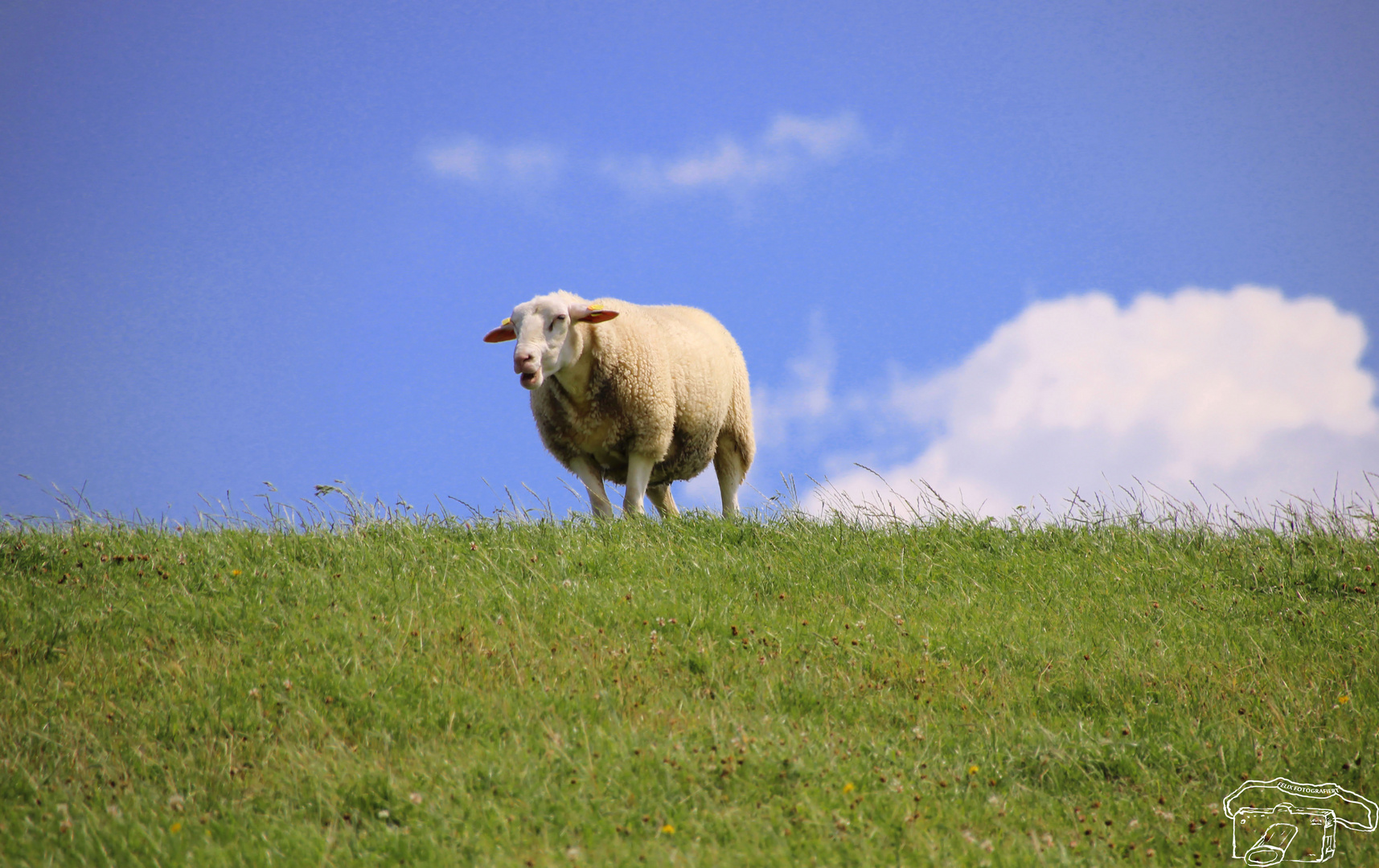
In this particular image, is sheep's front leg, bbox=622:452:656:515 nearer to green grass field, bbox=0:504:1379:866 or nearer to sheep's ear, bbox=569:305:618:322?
sheep's ear, bbox=569:305:618:322

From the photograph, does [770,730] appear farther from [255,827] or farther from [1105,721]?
[255,827]

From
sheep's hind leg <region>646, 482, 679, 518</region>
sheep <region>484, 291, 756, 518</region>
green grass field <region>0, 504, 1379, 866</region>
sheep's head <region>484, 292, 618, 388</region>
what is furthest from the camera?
sheep's hind leg <region>646, 482, 679, 518</region>

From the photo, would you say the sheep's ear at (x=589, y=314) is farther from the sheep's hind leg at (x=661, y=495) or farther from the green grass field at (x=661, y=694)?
the sheep's hind leg at (x=661, y=495)

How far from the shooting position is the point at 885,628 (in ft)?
20.1

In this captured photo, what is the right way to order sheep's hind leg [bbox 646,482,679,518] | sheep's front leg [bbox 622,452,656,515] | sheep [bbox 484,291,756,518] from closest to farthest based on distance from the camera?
sheep [bbox 484,291,756,518] < sheep's front leg [bbox 622,452,656,515] < sheep's hind leg [bbox 646,482,679,518]

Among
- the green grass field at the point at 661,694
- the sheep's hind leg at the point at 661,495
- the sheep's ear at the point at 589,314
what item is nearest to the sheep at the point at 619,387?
the sheep's ear at the point at 589,314

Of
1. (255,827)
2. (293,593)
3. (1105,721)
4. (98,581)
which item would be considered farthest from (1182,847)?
(98,581)

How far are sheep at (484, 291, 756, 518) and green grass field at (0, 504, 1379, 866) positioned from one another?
2201 mm

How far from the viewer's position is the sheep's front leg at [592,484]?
33.8ft

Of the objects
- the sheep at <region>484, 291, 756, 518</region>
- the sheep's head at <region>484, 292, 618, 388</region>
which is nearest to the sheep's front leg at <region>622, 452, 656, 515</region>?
the sheep at <region>484, 291, 756, 518</region>

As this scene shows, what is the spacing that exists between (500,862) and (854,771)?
166 cm

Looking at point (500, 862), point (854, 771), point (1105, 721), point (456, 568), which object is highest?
point (456, 568)

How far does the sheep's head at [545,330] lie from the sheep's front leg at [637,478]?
4.33ft

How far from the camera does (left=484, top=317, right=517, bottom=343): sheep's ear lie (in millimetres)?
9742
